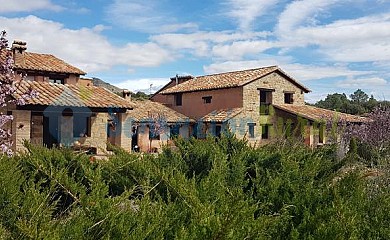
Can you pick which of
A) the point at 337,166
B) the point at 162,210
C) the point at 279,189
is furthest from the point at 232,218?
the point at 337,166

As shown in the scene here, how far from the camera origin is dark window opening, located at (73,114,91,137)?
17.0 metres

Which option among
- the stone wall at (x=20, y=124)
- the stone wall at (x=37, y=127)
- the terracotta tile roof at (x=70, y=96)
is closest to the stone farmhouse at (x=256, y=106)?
the terracotta tile roof at (x=70, y=96)

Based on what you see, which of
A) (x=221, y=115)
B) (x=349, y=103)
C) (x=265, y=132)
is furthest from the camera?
(x=349, y=103)

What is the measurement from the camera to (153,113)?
24984mm

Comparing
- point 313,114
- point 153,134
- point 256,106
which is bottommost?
point 153,134

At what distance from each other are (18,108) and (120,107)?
357 cm

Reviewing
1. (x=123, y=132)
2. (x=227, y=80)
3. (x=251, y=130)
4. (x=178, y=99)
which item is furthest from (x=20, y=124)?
(x=178, y=99)

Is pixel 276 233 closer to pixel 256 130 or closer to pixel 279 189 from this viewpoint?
pixel 279 189

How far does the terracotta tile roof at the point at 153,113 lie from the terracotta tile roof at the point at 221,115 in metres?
1.67

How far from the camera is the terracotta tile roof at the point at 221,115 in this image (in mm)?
23094

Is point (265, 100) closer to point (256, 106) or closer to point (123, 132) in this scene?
point (256, 106)

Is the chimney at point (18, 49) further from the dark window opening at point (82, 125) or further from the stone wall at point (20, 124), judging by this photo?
the stone wall at point (20, 124)

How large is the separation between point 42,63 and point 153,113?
800 centimetres

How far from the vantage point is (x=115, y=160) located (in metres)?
4.82
